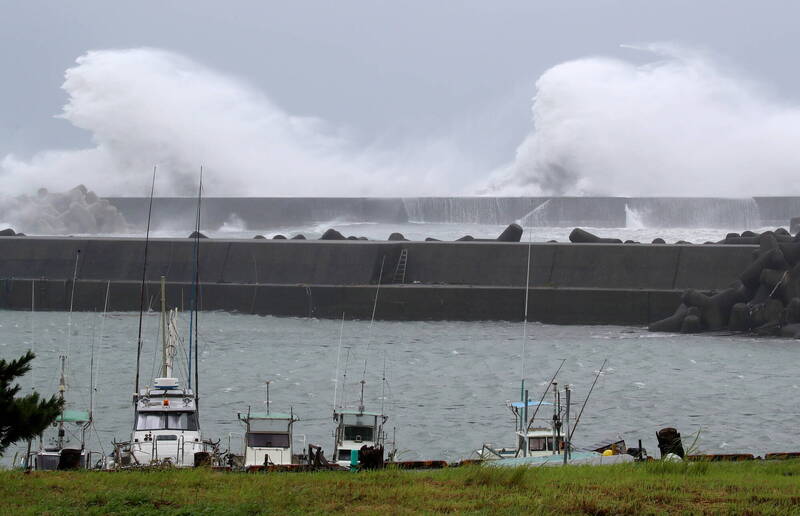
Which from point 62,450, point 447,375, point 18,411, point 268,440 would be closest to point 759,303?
point 447,375

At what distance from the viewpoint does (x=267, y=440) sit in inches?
471

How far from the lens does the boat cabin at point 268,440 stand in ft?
38.4

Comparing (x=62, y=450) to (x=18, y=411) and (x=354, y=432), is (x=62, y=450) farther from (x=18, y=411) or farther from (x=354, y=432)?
(x=18, y=411)

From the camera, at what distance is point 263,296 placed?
31938 millimetres

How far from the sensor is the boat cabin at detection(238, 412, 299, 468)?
11711 millimetres

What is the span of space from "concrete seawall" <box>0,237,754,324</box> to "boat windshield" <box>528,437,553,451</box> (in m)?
17.4

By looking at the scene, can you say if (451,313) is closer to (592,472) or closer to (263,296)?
(263,296)

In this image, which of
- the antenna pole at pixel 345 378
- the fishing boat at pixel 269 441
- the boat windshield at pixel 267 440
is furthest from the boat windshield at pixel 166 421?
the antenna pole at pixel 345 378

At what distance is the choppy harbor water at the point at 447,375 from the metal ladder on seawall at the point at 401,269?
313cm

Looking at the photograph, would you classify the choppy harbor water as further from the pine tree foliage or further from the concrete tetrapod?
the pine tree foliage

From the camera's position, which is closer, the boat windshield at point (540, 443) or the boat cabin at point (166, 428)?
the boat cabin at point (166, 428)

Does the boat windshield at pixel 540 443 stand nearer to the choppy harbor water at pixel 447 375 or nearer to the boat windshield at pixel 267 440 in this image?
the choppy harbor water at pixel 447 375

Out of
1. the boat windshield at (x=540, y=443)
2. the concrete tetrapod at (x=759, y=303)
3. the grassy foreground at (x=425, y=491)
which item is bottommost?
the boat windshield at (x=540, y=443)

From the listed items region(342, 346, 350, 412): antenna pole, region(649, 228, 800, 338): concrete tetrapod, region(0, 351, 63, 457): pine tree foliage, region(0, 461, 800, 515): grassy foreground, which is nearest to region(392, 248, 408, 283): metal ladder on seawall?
region(649, 228, 800, 338): concrete tetrapod
